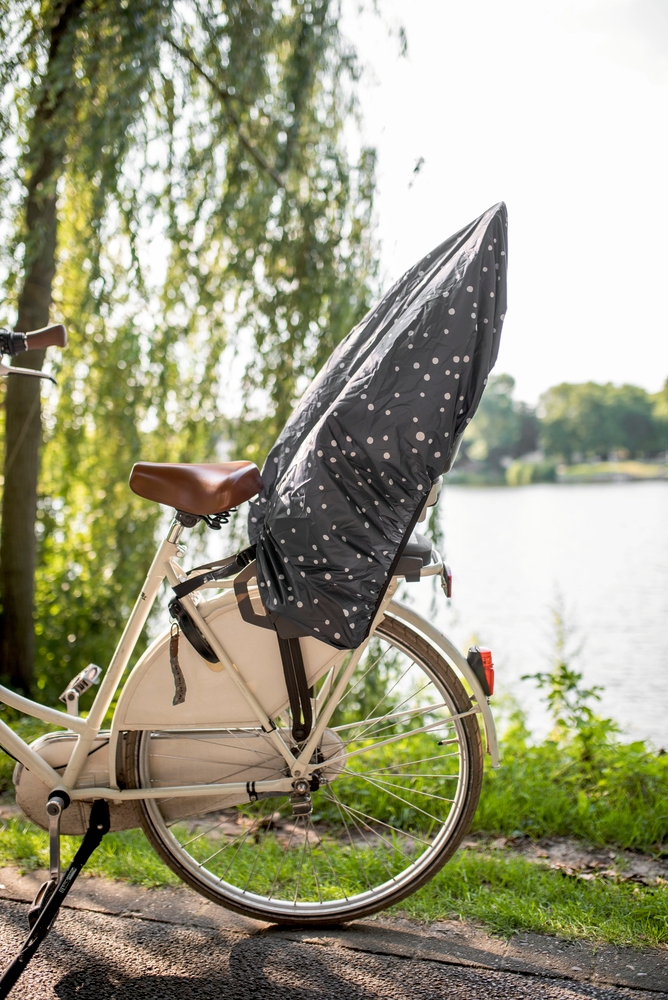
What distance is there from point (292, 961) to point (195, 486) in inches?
47.1

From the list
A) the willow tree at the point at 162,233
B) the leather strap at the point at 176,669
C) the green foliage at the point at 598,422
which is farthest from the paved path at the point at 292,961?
the green foliage at the point at 598,422

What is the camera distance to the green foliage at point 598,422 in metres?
9.55

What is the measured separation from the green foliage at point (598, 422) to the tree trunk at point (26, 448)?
725 cm

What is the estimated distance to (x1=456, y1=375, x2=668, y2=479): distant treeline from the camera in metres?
9.13

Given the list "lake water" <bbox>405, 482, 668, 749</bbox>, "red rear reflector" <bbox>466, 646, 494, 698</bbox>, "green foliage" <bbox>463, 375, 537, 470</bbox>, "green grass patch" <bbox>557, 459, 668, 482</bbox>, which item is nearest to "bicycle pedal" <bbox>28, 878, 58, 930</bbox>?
"red rear reflector" <bbox>466, 646, 494, 698</bbox>

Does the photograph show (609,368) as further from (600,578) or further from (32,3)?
(32,3)

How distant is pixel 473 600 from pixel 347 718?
5492 millimetres

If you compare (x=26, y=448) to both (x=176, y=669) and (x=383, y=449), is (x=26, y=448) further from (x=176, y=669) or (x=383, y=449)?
(x=383, y=449)

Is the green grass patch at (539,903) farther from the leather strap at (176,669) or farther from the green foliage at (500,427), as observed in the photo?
the green foliage at (500,427)

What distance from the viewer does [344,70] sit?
12.0 feet

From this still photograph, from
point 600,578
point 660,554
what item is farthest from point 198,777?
point 660,554

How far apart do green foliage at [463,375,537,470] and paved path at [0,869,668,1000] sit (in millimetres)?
4228

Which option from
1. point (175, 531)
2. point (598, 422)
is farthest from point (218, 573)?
point (598, 422)

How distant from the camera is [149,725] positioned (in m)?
1.86
